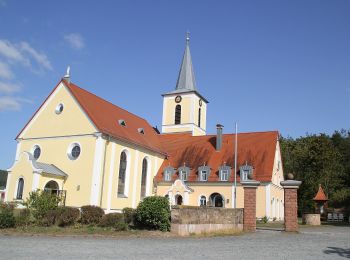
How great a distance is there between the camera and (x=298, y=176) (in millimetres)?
58062

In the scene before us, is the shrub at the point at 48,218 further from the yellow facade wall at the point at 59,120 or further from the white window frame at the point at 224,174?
the white window frame at the point at 224,174

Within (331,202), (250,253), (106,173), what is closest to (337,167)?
(331,202)

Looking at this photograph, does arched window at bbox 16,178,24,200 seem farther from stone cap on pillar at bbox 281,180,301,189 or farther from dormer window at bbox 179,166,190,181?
stone cap on pillar at bbox 281,180,301,189

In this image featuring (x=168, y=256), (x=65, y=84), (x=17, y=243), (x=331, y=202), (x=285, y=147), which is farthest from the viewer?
(x=285, y=147)

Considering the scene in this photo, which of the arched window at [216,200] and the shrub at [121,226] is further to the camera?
the arched window at [216,200]

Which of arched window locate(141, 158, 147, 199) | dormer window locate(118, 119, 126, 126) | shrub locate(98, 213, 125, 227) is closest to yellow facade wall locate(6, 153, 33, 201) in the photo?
dormer window locate(118, 119, 126, 126)

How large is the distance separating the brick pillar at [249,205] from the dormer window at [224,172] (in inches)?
676

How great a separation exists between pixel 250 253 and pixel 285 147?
55.8 metres

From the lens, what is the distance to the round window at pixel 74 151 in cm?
3397

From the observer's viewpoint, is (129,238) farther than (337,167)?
No

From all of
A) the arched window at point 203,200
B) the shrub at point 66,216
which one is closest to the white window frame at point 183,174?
the arched window at point 203,200

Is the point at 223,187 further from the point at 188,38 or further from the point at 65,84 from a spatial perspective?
the point at 188,38

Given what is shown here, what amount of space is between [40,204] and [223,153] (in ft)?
76.1

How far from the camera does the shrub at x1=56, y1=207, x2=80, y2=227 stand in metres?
20.5
